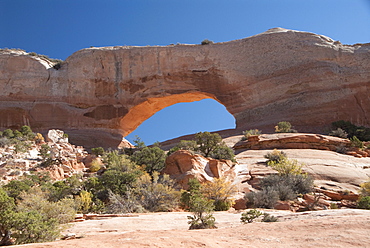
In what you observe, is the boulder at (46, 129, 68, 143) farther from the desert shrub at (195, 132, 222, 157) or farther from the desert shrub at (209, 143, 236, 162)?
the desert shrub at (209, 143, 236, 162)

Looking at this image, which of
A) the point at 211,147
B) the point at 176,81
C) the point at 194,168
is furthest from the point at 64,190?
the point at 176,81

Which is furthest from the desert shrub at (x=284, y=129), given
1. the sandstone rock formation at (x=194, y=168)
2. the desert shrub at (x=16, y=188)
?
the desert shrub at (x=16, y=188)

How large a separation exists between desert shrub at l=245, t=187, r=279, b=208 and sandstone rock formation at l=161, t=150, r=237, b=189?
2.60m

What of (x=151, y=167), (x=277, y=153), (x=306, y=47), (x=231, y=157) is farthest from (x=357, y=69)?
(x=151, y=167)

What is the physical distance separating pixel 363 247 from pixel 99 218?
6716 mm

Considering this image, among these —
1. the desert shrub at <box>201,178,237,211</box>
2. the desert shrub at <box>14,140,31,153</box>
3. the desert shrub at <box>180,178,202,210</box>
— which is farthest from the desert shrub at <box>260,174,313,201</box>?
the desert shrub at <box>14,140,31,153</box>

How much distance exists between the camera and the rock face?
2978 cm

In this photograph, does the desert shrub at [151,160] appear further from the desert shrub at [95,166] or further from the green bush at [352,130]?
the green bush at [352,130]

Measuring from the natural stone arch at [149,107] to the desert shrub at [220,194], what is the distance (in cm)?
2117

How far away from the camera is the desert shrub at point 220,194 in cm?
1156

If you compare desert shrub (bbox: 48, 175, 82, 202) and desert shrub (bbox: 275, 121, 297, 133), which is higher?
desert shrub (bbox: 275, 121, 297, 133)

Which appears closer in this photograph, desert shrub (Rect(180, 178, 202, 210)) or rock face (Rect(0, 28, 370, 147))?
desert shrub (Rect(180, 178, 202, 210))

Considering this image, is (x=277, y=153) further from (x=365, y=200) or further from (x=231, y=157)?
(x=365, y=200)

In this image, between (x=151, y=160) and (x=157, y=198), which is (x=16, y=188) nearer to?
(x=157, y=198)
